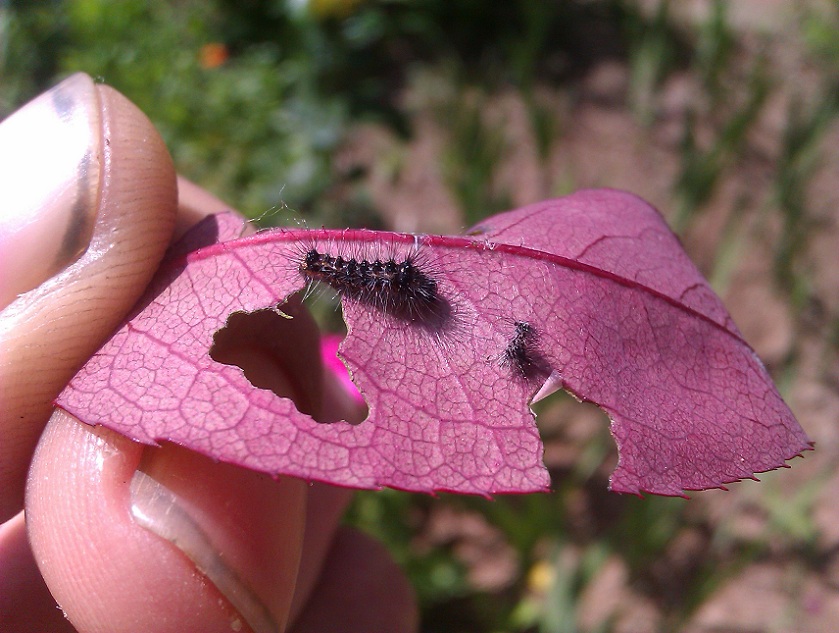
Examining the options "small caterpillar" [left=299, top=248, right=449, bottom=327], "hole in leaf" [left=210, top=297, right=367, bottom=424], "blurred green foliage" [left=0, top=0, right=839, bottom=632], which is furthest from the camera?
"blurred green foliage" [left=0, top=0, right=839, bottom=632]

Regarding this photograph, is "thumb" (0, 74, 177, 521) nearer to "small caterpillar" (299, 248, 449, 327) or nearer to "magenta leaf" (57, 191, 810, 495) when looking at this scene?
"magenta leaf" (57, 191, 810, 495)

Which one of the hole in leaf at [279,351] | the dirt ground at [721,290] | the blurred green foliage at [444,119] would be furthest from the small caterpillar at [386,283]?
the dirt ground at [721,290]

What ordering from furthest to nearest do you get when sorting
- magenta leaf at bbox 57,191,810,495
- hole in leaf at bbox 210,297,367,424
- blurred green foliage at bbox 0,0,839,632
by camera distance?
blurred green foliage at bbox 0,0,839,632 → hole in leaf at bbox 210,297,367,424 → magenta leaf at bbox 57,191,810,495

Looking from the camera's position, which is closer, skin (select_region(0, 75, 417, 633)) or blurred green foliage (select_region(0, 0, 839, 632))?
skin (select_region(0, 75, 417, 633))

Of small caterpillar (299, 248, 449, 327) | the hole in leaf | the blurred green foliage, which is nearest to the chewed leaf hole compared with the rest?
the hole in leaf

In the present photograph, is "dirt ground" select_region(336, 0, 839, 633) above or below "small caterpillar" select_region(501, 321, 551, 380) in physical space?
below

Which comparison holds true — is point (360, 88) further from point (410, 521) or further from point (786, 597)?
point (786, 597)

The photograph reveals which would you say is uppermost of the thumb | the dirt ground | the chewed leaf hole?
the thumb
